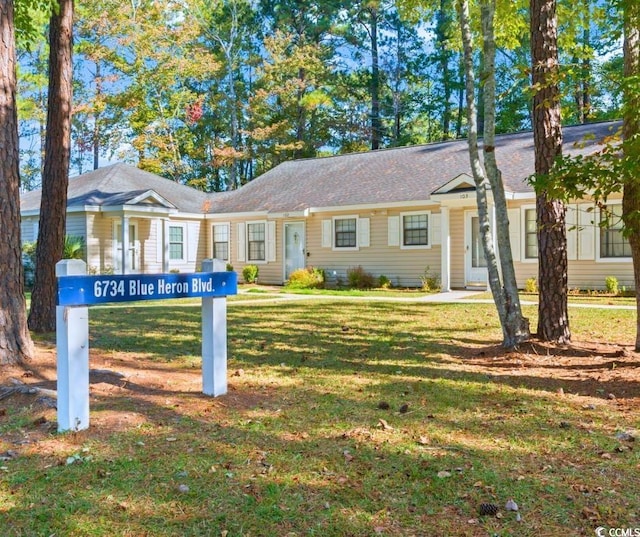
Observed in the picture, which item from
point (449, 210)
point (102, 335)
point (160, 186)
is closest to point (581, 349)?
point (102, 335)

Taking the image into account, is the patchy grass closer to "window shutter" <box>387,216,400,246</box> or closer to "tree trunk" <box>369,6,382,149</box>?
"window shutter" <box>387,216,400,246</box>

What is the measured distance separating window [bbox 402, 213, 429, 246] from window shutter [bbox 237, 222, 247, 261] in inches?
256

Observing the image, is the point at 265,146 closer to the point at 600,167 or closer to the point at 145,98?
the point at 145,98

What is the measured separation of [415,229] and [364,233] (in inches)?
67.0

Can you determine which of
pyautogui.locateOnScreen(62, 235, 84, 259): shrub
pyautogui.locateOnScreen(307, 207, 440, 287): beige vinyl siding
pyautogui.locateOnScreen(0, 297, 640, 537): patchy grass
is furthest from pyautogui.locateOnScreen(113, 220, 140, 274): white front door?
pyautogui.locateOnScreen(0, 297, 640, 537): patchy grass

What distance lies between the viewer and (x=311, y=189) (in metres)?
20.9

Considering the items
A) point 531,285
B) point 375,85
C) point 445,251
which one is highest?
point 375,85

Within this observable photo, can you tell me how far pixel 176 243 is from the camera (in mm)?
21812

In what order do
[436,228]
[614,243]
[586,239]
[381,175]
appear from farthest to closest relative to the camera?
[381,175], [436,228], [586,239], [614,243]

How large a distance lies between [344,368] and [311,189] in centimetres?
1523

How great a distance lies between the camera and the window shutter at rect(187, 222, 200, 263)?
22000 millimetres

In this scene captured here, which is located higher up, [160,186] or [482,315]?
[160,186]

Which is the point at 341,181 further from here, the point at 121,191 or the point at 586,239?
the point at 586,239

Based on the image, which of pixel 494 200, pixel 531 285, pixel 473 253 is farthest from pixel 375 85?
pixel 494 200
